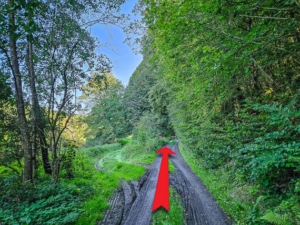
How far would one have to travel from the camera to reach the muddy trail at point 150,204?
3.91 meters

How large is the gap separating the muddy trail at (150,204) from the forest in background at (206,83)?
40 centimetres

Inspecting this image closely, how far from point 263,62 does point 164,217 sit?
4.63 m

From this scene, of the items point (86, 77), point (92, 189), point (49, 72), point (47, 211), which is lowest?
point (92, 189)

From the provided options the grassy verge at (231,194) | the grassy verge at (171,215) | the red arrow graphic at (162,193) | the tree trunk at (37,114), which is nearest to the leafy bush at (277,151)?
the grassy verge at (231,194)

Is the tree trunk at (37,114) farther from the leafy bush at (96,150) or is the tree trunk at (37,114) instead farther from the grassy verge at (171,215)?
the leafy bush at (96,150)

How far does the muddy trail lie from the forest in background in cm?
40

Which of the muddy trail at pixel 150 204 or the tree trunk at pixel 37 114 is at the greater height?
the tree trunk at pixel 37 114

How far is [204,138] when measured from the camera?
6.86 metres

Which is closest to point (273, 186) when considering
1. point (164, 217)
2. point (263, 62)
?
point (164, 217)

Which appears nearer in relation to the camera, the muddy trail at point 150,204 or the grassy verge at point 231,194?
the grassy verge at point 231,194

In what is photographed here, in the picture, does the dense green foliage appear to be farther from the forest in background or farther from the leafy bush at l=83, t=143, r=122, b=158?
the leafy bush at l=83, t=143, r=122, b=158

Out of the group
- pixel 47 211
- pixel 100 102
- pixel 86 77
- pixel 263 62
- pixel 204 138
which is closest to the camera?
pixel 47 211

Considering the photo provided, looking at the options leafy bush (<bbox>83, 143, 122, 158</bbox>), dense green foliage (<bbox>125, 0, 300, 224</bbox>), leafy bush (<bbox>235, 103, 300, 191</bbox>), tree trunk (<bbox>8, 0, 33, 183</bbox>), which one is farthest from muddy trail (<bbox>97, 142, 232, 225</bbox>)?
leafy bush (<bbox>83, 143, 122, 158</bbox>)

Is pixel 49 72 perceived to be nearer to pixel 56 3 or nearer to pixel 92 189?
pixel 56 3
